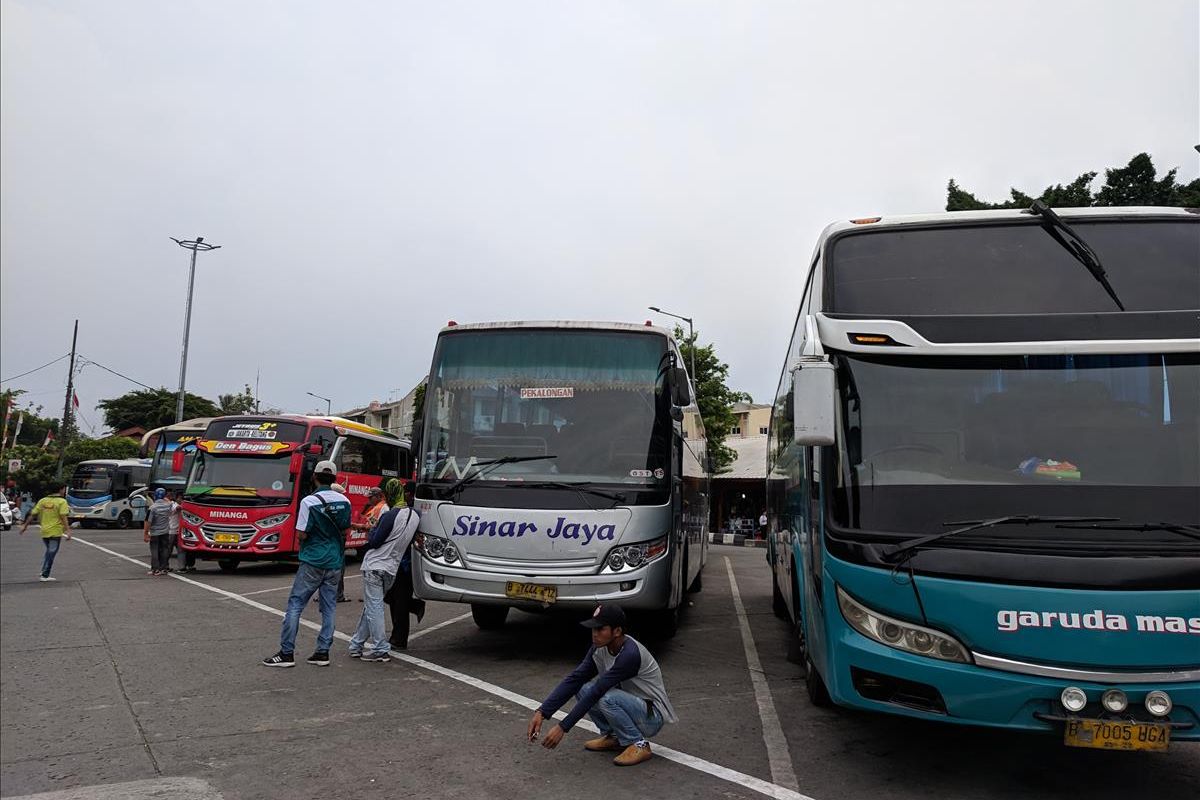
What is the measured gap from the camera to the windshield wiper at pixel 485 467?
807 cm

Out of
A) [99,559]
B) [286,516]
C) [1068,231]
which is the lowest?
[99,559]

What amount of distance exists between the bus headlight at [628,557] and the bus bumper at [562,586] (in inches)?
2.1

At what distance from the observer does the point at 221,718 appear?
20.4 ft

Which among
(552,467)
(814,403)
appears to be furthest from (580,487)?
(814,403)

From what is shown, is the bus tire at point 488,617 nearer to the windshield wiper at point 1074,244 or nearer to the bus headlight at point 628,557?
the bus headlight at point 628,557

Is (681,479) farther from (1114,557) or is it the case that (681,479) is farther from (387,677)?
(1114,557)

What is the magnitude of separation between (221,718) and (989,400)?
5.52 m

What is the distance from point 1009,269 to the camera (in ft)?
16.9

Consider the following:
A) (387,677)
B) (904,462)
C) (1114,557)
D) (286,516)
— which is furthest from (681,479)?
(286,516)

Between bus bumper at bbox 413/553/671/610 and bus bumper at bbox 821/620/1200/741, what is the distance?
10.8 feet

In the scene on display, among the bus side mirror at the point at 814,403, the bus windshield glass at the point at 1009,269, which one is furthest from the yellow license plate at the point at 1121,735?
the bus windshield glass at the point at 1009,269

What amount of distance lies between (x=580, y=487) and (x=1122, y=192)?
21.0m

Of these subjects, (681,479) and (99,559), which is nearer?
(681,479)

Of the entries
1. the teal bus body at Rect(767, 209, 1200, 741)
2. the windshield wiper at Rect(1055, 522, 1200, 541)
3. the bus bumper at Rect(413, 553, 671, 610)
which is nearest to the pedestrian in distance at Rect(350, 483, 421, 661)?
the bus bumper at Rect(413, 553, 671, 610)
